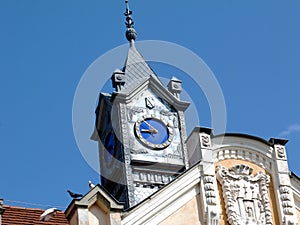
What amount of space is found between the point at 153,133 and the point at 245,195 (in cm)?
1143

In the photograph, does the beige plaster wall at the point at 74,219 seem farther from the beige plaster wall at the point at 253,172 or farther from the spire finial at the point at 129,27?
the spire finial at the point at 129,27

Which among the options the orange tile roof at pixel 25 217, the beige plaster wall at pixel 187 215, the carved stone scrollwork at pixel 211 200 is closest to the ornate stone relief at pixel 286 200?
the carved stone scrollwork at pixel 211 200

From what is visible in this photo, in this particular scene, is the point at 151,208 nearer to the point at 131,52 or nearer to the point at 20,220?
the point at 20,220

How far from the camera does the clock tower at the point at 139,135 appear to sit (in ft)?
121

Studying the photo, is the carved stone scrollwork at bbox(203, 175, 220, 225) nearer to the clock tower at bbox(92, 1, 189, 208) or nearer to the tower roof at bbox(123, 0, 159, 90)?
the clock tower at bbox(92, 1, 189, 208)

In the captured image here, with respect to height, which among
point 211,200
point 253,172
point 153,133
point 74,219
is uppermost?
point 153,133

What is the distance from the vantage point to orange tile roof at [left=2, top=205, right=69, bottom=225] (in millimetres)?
25250

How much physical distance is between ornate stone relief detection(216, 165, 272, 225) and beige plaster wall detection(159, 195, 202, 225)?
31.3 inches

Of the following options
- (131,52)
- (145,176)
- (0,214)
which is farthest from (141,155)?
(0,214)

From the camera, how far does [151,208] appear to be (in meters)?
25.3

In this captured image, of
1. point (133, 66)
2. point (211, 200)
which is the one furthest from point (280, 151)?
point (133, 66)

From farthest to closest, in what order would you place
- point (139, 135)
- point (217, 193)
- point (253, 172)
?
point (139, 135) → point (253, 172) → point (217, 193)

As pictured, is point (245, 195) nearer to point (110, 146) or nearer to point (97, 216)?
point (97, 216)

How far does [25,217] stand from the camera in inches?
1006
